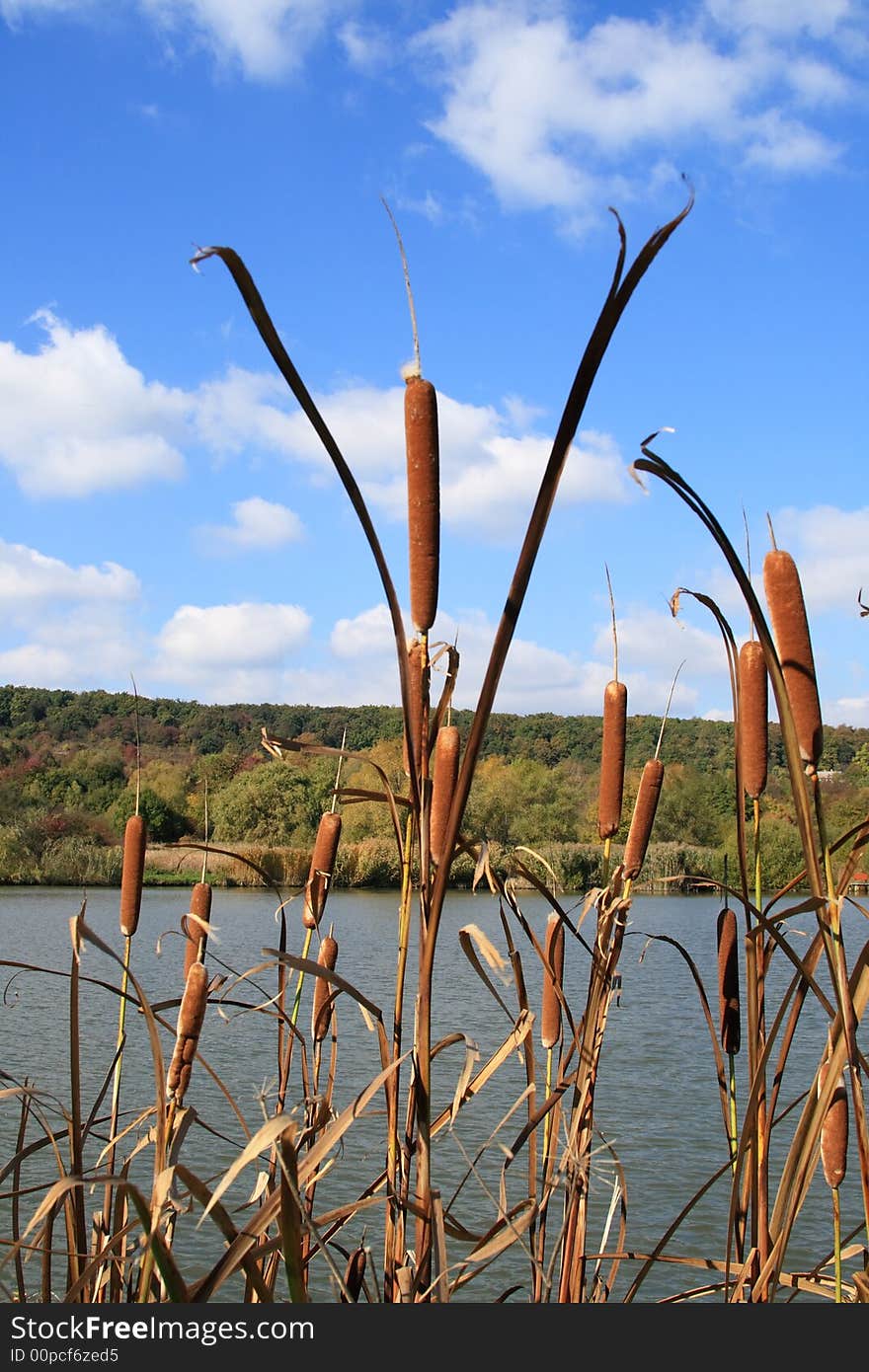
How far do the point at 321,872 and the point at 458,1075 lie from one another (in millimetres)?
8958

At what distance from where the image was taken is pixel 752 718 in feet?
5.11

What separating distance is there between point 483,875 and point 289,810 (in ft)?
147

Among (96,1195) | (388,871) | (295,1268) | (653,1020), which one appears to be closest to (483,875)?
(295,1268)

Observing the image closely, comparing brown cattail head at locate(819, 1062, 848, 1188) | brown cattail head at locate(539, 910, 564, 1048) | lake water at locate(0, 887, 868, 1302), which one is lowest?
lake water at locate(0, 887, 868, 1302)

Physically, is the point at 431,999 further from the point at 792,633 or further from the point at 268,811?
the point at 268,811

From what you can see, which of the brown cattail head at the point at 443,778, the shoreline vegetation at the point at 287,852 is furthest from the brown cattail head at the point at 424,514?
the shoreline vegetation at the point at 287,852

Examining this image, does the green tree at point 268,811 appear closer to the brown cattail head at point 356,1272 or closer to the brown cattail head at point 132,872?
the brown cattail head at point 132,872

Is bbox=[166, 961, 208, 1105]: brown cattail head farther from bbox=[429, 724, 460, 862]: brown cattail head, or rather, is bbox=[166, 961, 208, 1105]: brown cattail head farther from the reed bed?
bbox=[429, 724, 460, 862]: brown cattail head

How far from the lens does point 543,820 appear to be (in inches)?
1869

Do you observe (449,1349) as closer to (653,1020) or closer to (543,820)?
(653,1020)

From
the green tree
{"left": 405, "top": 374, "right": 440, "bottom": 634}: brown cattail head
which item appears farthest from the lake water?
the green tree

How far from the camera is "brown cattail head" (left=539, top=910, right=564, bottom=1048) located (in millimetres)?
1959

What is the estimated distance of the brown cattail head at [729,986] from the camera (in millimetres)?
1864

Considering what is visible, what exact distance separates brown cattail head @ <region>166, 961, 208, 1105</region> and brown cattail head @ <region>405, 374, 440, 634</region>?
2.46 feet
